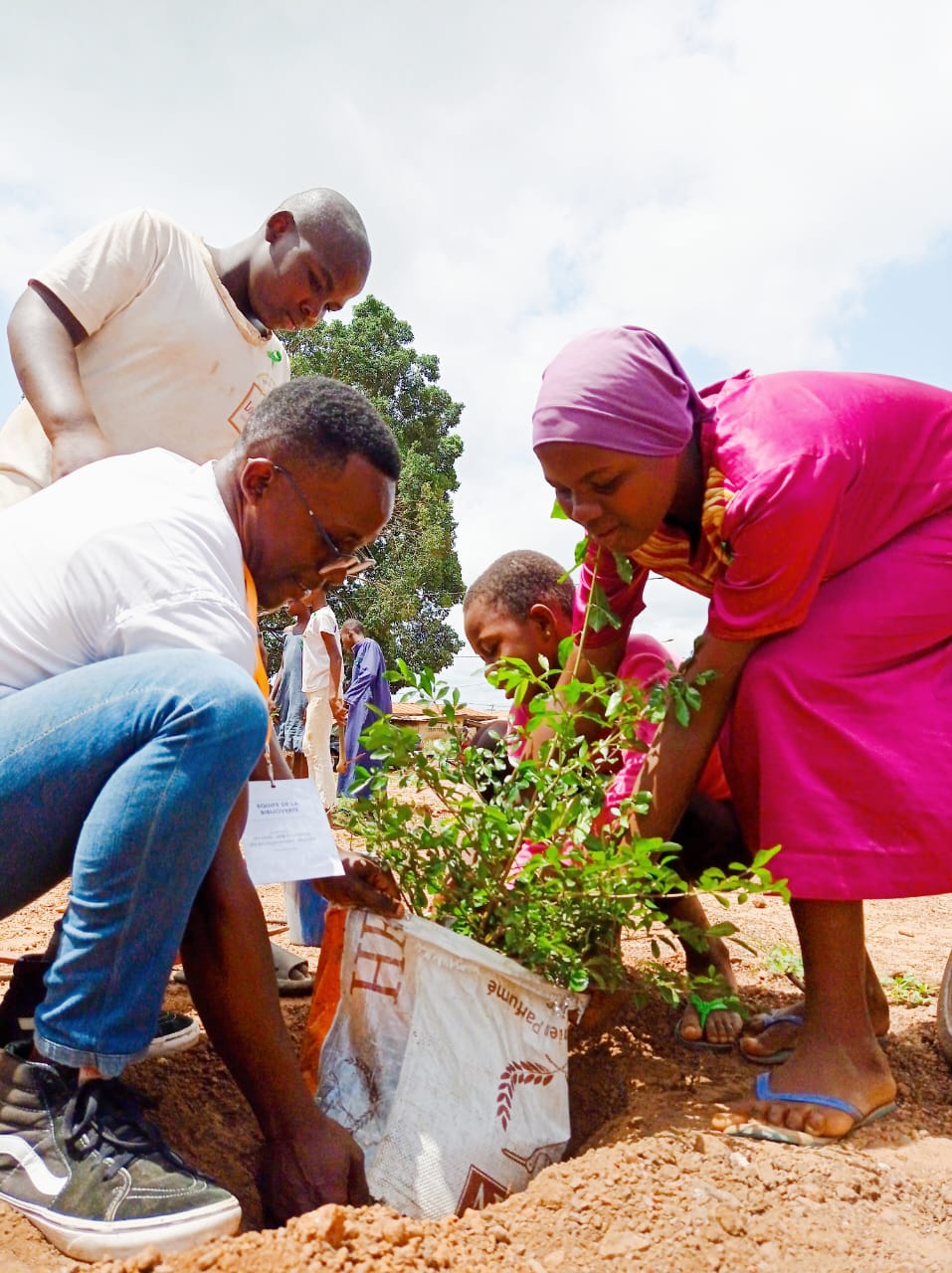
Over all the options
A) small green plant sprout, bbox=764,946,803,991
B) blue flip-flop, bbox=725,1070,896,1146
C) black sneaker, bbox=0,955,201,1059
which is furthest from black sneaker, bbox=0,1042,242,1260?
small green plant sprout, bbox=764,946,803,991

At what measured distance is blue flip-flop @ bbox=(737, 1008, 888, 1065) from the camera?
2.19 m

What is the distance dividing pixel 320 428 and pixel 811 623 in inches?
41.0

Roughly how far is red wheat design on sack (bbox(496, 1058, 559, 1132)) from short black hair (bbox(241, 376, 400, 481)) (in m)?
1.13

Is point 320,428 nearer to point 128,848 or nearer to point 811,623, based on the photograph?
point 128,848

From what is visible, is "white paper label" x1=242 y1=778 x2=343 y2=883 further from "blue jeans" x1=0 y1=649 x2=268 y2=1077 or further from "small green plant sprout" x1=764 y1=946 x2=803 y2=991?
"small green plant sprout" x1=764 y1=946 x2=803 y2=991

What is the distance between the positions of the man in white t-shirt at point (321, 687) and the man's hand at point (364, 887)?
5.26m

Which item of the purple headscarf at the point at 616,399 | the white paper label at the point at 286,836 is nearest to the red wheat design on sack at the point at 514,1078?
the white paper label at the point at 286,836

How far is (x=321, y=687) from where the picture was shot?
738 centimetres

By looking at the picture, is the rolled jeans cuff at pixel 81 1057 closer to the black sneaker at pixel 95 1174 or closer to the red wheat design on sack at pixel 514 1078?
the black sneaker at pixel 95 1174

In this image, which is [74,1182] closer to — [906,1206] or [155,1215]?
[155,1215]

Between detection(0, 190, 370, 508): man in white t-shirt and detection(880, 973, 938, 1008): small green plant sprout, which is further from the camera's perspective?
detection(880, 973, 938, 1008): small green plant sprout

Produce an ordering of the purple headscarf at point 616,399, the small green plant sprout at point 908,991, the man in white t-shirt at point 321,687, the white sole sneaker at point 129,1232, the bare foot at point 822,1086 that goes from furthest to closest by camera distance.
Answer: the man in white t-shirt at point 321,687, the small green plant sprout at point 908,991, the purple headscarf at point 616,399, the bare foot at point 822,1086, the white sole sneaker at point 129,1232

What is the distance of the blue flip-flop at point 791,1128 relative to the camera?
1755 mm

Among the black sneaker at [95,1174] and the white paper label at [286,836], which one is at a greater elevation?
the white paper label at [286,836]
